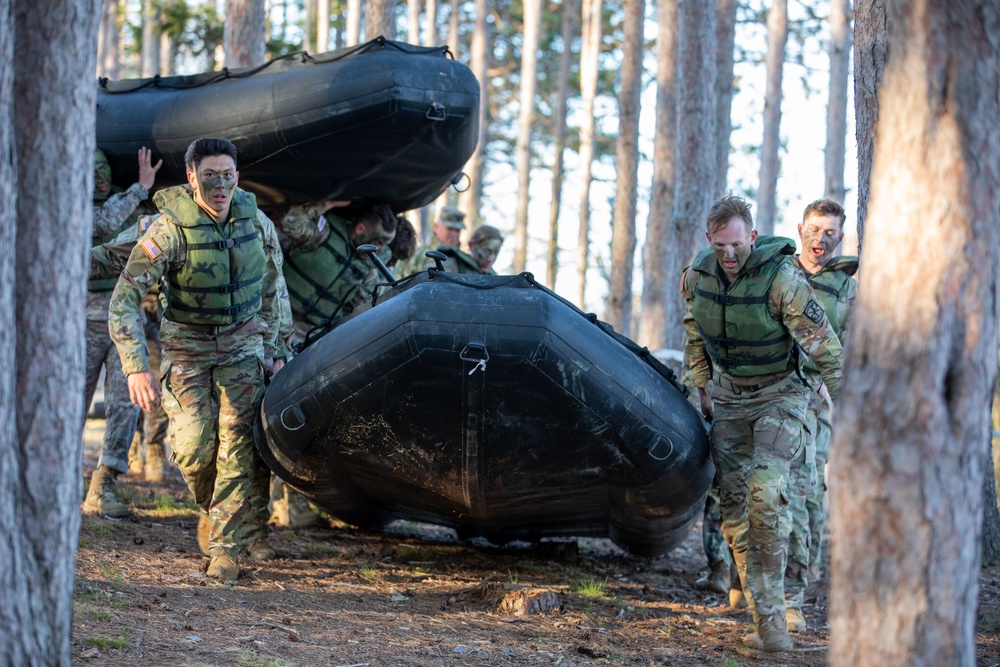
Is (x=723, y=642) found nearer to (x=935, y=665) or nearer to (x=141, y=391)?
(x=935, y=665)

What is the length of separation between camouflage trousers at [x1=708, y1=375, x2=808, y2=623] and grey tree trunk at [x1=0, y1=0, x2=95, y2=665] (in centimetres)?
302

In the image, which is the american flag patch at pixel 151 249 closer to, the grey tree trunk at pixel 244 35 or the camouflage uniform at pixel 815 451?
the camouflage uniform at pixel 815 451

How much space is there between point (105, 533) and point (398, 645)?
89.5 inches

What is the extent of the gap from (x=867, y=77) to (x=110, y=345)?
4.67 meters

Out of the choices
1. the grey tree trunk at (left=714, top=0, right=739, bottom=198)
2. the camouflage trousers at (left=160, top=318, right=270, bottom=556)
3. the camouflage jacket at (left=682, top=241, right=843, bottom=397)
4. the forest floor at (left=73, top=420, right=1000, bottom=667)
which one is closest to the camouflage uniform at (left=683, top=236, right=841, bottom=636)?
the camouflage jacket at (left=682, top=241, right=843, bottom=397)

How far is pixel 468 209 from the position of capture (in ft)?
61.6

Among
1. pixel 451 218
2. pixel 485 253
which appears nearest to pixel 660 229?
pixel 451 218

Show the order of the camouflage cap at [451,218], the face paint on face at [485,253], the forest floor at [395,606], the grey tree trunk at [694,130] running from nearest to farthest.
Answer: the forest floor at [395,606], the face paint on face at [485,253], the camouflage cap at [451,218], the grey tree trunk at [694,130]

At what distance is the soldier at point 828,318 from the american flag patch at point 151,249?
131 inches

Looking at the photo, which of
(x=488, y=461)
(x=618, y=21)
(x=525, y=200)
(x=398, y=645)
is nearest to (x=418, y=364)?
(x=488, y=461)

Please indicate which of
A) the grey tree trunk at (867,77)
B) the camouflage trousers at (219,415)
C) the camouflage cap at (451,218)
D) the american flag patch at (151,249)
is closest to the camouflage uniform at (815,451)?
the grey tree trunk at (867,77)

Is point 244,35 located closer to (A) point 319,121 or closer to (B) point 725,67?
(A) point 319,121

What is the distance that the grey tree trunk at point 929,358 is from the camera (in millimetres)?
2803

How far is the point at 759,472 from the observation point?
16.2 feet
